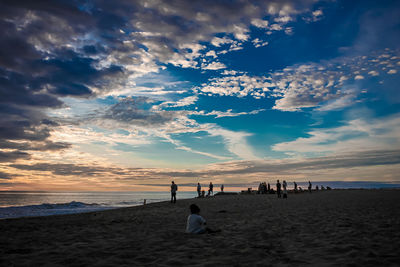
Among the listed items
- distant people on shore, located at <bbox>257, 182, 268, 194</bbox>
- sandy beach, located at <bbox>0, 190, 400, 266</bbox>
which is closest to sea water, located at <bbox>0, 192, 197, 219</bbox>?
sandy beach, located at <bbox>0, 190, 400, 266</bbox>

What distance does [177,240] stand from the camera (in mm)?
8617

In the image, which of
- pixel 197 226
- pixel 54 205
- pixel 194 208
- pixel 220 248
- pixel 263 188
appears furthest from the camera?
pixel 263 188

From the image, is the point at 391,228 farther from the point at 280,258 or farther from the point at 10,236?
the point at 10,236

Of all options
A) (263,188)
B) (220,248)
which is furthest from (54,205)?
(220,248)

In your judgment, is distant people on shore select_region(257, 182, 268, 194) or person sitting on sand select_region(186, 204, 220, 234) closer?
person sitting on sand select_region(186, 204, 220, 234)

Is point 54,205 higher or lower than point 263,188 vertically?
lower

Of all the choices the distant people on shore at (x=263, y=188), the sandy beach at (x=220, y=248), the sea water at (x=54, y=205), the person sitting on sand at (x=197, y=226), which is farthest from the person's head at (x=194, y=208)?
the distant people on shore at (x=263, y=188)

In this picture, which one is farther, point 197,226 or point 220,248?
point 197,226

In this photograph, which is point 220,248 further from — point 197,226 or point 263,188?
point 263,188

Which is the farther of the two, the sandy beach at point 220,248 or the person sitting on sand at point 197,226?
the person sitting on sand at point 197,226

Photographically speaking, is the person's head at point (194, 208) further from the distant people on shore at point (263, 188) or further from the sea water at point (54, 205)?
the distant people on shore at point (263, 188)

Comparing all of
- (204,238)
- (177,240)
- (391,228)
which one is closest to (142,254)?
(177,240)

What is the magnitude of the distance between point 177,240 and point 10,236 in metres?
6.82

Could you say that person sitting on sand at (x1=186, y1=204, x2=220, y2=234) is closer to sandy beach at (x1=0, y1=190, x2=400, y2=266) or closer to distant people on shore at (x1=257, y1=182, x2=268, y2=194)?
sandy beach at (x1=0, y1=190, x2=400, y2=266)
